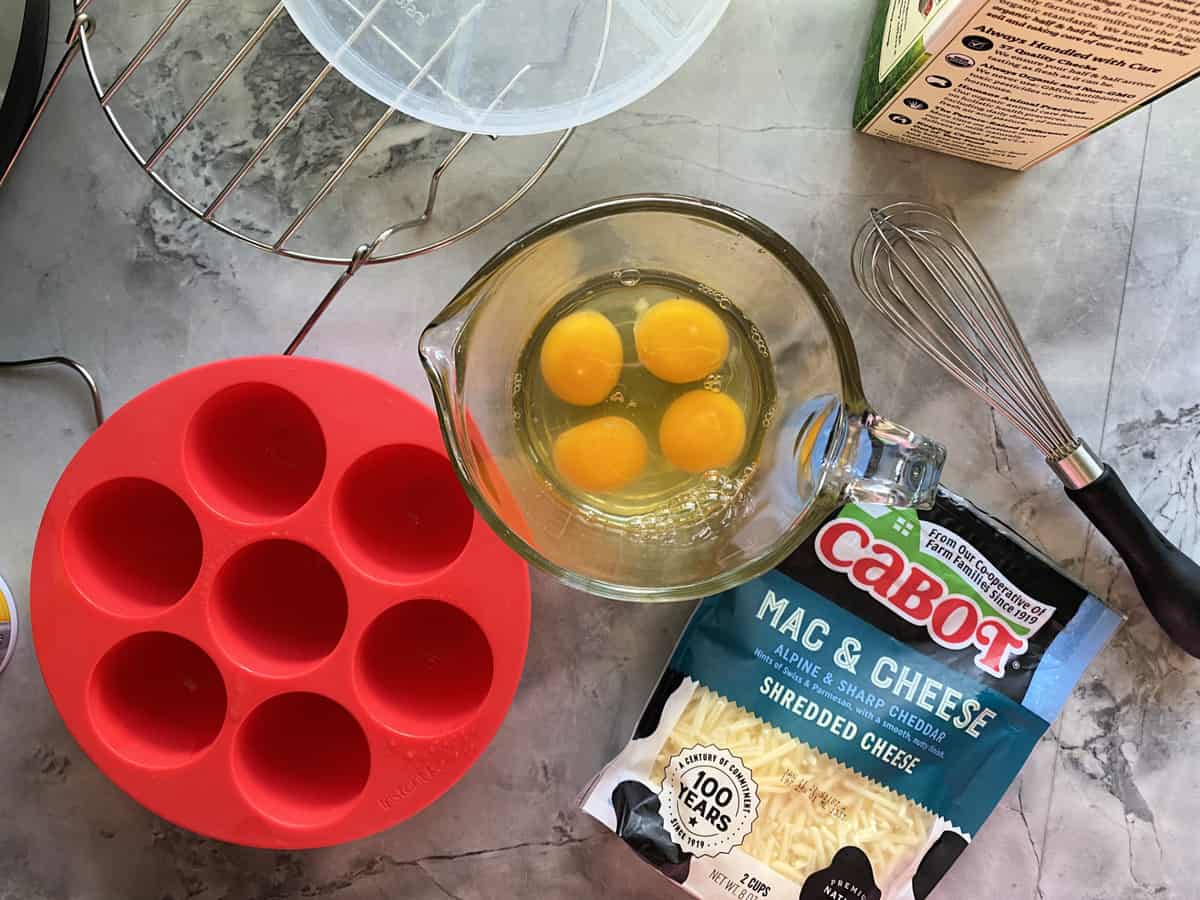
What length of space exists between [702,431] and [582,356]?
0.11m

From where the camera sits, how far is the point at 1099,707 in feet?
2.68

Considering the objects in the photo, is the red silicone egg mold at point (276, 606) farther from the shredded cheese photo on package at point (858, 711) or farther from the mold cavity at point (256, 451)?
the shredded cheese photo on package at point (858, 711)

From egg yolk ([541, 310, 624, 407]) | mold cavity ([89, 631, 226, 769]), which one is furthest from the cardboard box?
mold cavity ([89, 631, 226, 769])

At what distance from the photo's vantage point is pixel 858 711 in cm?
78

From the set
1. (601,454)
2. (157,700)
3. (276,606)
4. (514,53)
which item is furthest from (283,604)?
(514,53)

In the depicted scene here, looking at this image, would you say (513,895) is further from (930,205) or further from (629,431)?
(930,205)

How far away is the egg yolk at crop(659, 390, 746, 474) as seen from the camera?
0.72m

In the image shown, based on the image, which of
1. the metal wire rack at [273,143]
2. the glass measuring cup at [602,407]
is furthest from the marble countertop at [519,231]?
the glass measuring cup at [602,407]

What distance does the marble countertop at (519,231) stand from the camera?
796 mm

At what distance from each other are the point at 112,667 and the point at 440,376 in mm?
378

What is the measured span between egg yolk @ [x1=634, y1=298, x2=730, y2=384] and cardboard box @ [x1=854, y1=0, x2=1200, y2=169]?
212 mm

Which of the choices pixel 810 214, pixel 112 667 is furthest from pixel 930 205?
pixel 112 667

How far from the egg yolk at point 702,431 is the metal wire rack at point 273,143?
223 millimetres

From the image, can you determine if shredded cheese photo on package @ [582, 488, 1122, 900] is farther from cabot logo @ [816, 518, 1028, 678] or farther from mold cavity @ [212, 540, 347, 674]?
mold cavity @ [212, 540, 347, 674]
